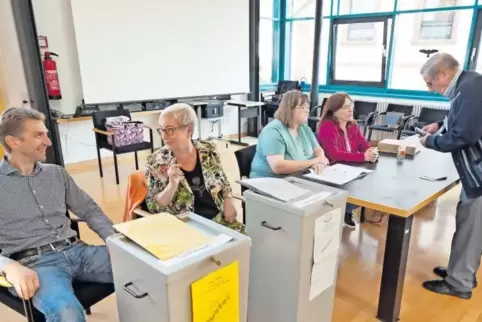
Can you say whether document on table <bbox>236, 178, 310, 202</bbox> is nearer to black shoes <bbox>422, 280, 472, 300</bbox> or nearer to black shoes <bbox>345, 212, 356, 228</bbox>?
Result: black shoes <bbox>422, 280, 472, 300</bbox>

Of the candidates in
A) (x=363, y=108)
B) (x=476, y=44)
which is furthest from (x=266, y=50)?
(x=476, y=44)

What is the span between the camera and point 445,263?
8.00 feet

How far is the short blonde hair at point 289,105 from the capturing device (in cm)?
222

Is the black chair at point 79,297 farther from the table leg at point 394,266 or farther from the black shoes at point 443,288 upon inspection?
the black shoes at point 443,288

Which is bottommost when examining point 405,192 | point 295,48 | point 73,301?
point 73,301

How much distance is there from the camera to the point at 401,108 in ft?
18.8

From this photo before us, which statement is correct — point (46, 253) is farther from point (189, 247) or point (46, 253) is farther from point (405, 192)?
point (405, 192)

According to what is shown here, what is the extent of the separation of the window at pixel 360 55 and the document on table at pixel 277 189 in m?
5.24

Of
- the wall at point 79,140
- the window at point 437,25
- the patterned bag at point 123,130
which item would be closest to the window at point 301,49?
the window at point 437,25

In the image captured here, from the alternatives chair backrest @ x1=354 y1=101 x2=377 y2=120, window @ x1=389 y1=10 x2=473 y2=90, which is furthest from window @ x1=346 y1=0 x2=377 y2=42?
chair backrest @ x1=354 y1=101 x2=377 y2=120

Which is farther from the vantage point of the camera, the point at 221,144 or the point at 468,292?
the point at 221,144

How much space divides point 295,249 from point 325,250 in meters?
0.16

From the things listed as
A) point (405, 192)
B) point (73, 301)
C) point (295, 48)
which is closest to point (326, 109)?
point (405, 192)

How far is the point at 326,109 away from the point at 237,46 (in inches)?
151
